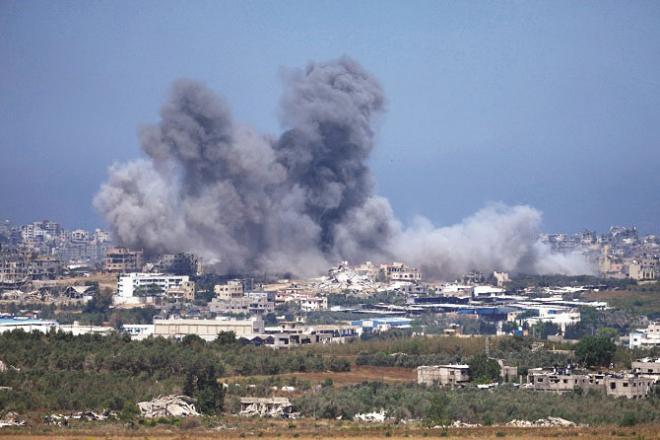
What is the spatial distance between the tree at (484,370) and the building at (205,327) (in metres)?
18.7

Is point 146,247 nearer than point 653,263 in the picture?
Yes

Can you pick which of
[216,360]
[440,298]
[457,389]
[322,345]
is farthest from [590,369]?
[440,298]

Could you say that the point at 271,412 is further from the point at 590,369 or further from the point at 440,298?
the point at 440,298

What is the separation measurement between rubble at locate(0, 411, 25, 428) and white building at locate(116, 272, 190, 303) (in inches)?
1769

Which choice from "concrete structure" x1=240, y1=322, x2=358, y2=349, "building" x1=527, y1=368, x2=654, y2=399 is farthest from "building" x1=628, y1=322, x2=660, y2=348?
"building" x1=527, y1=368, x2=654, y2=399

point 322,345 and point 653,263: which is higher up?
point 653,263

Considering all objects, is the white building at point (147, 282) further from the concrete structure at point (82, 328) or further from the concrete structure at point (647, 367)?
the concrete structure at point (647, 367)

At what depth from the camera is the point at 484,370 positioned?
156 ft

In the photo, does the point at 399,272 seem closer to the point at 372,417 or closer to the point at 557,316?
the point at 557,316

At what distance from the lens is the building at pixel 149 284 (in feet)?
275

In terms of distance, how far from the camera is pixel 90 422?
37719 millimetres

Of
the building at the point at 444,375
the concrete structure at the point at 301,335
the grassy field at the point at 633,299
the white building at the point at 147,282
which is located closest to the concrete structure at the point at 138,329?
the concrete structure at the point at 301,335

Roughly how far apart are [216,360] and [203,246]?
41.8 metres

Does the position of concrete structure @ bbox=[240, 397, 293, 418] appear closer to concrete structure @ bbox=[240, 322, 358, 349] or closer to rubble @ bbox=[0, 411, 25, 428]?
rubble @ bbox=[0, 411, 25, 428]
